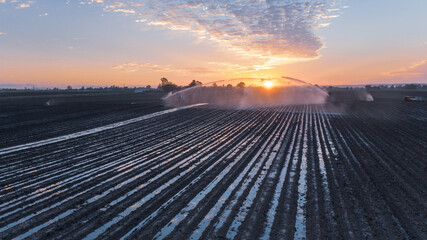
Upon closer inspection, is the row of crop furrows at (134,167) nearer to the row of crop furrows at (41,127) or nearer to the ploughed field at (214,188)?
the ploughed field at (214,188)

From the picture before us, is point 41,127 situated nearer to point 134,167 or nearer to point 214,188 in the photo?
point 134,167

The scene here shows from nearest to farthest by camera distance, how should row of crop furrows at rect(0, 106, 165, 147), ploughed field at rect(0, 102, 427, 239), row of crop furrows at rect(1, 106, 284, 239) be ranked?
1. ploughed field at rect(0, 102, 427, 239)
2. row of crop furrows at rect(1, 106, 284, 239)
3. row of crop furrows at rect(0, 106, 165, 147)

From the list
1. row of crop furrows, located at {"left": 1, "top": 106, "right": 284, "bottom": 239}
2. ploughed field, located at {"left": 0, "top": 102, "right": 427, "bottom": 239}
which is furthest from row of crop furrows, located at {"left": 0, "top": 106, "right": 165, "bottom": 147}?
row of crop furrows, located at {"left": 1, "top": 106, "right": 284, "bottom": 239}

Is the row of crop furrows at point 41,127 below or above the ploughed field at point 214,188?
above

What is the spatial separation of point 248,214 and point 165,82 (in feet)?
354

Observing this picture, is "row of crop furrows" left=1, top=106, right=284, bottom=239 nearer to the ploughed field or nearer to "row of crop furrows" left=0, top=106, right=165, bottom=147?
the ploughed field

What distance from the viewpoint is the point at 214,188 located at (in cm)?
1005

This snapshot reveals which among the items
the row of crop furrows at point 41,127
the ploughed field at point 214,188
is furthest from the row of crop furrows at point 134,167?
the row of crop furrows at point 41,127

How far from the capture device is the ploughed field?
7211 millimetres

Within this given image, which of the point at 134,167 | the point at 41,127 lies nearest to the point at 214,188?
the point at 134,167

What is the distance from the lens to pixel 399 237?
6727 millimetres

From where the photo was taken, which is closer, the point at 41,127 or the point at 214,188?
the point at 214,188

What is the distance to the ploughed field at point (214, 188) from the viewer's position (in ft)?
23.7

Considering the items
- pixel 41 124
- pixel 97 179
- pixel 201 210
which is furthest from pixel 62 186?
pixel 41 124
